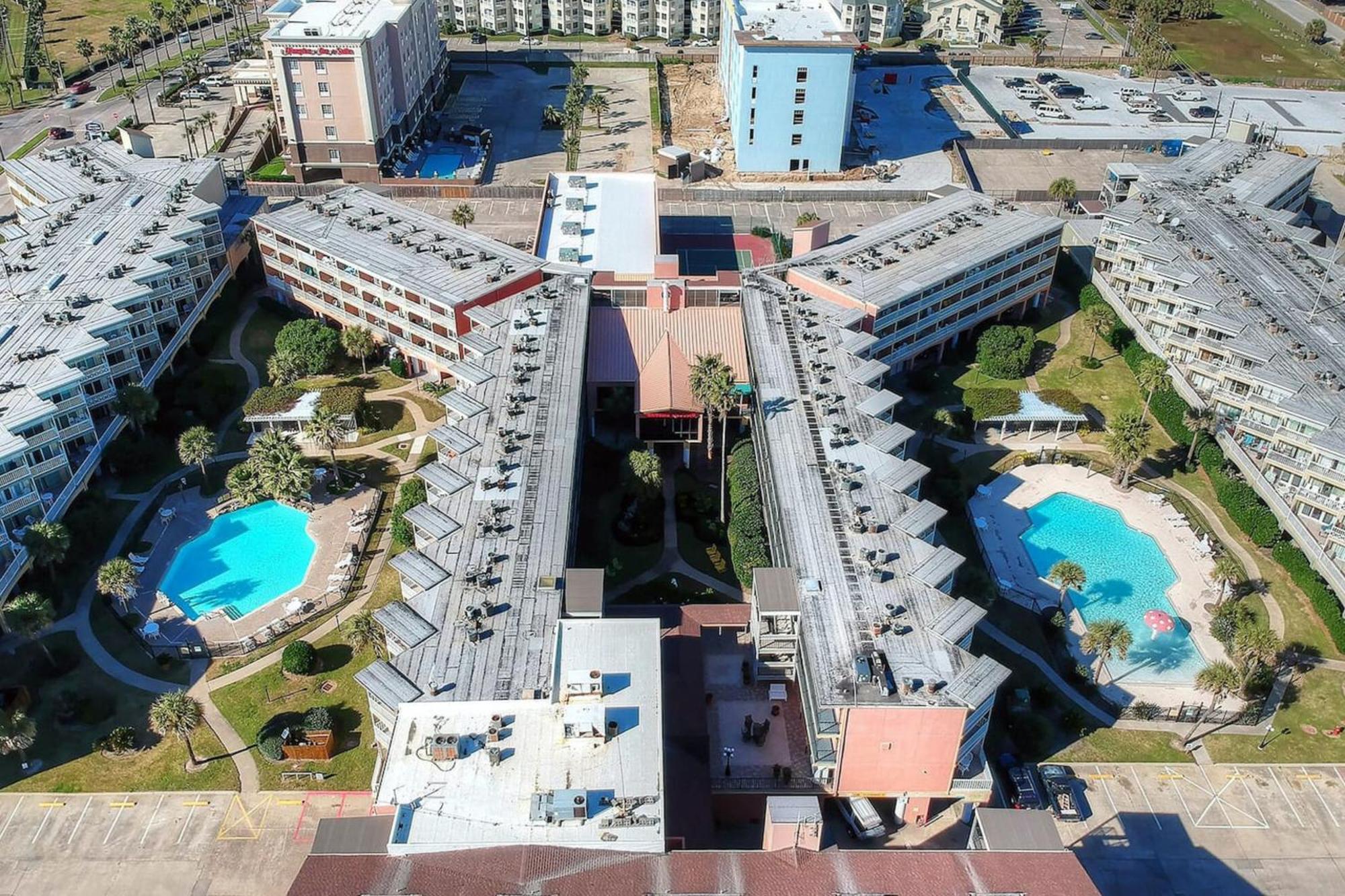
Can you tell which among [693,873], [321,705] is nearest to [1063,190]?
[693,873]

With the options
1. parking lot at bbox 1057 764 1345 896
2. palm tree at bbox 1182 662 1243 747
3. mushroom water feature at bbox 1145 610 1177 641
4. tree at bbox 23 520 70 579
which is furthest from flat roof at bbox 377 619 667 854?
mushroom water feature at bbox 1145 610 1177 641

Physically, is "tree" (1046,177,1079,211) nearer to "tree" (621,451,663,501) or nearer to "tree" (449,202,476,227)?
"tree" (449,202,476,227)

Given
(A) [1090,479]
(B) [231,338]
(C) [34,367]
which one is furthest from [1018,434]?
(C) [34,367]

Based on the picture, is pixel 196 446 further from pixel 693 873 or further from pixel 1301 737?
pixel 1301 737

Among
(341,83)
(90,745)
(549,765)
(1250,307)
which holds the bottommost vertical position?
(90,745)

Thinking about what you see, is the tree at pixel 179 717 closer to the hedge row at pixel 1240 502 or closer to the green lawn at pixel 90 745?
the green lawn at pixel 90 745
